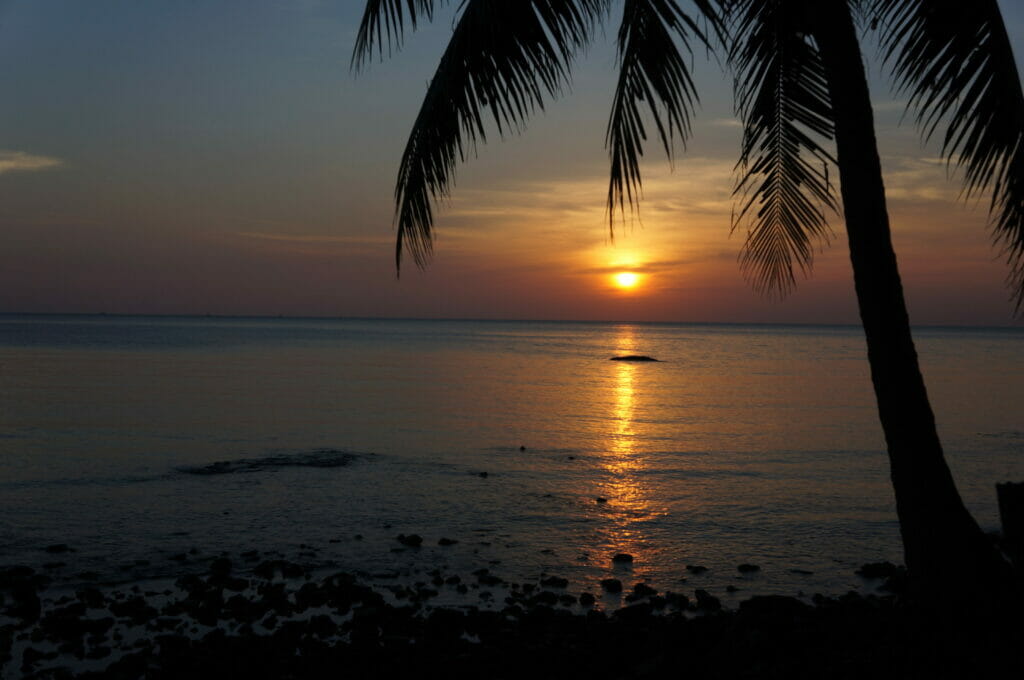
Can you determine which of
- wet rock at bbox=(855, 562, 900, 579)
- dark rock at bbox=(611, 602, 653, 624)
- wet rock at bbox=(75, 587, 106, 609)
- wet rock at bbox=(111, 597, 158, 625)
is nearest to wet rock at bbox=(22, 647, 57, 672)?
wet rock at bbox=(111, 597, 158, 625)

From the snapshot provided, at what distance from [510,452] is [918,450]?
12166 mm

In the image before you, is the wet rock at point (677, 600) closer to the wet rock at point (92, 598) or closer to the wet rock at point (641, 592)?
the wet rock at point (641, 592)

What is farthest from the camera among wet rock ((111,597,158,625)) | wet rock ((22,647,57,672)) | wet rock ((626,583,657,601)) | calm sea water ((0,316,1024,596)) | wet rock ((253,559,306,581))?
calm sea water ((0,316,1024,596))

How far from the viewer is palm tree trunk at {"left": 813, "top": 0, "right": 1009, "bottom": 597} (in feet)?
18.0

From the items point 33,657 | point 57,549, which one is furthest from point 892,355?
point 57,549

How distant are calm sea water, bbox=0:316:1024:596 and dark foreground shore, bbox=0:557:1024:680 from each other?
90cm

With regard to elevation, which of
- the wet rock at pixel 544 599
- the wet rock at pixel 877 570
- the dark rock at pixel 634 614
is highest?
the dark rock at pixel 634 614

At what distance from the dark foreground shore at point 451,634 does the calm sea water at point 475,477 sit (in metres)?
0.90

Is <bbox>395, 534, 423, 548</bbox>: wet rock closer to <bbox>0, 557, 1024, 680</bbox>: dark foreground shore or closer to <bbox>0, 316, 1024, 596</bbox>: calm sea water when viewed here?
<bbox>0, 316, 1024, 596</bbox>: calm sea water

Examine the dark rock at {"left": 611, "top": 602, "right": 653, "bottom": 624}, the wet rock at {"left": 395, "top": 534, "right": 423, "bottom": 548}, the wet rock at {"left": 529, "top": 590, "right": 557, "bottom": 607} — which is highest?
the dark rock at {"left": 611, "top": 602, "right": 653, "bottom": 624}

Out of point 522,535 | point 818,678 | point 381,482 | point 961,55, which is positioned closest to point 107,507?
point 381,482

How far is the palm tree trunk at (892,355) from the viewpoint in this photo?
18.0ft

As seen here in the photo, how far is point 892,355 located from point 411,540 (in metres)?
6.26

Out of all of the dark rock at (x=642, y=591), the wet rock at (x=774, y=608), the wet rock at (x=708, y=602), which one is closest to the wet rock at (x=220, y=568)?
the dark rock at (x=642, y=591)
